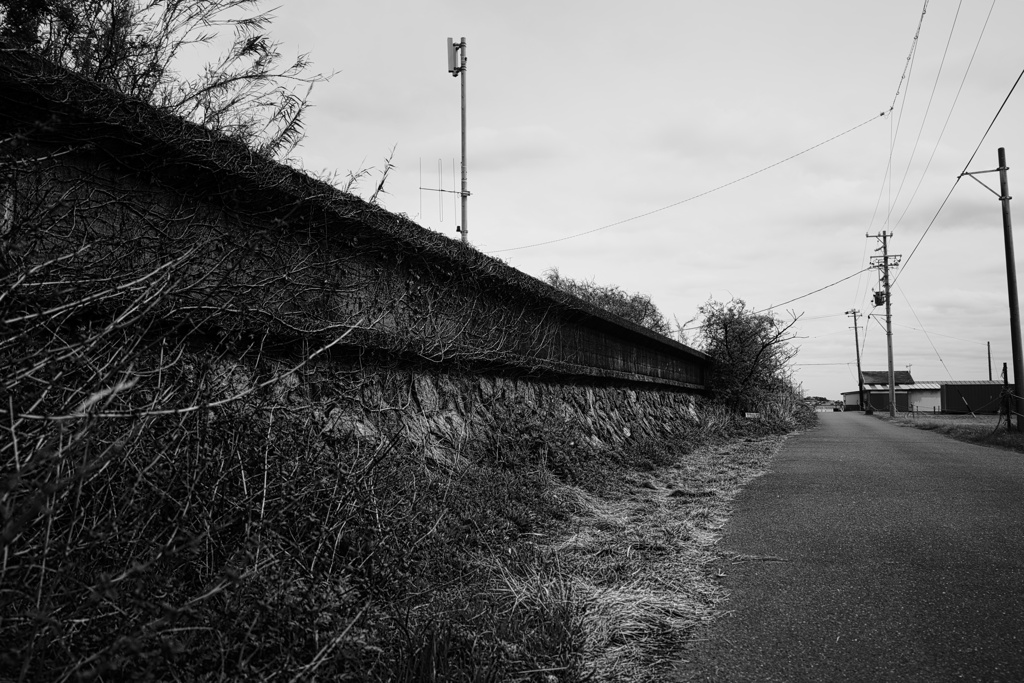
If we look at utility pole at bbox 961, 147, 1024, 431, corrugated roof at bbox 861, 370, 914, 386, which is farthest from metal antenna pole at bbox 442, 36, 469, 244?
corrugated roof at bbox 861, 370, 914, 386

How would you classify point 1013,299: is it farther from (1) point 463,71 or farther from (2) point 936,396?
(2) point 936,396

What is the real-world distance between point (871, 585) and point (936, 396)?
8313 cm

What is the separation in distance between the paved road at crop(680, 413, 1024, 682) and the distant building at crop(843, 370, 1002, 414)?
35.6 metres

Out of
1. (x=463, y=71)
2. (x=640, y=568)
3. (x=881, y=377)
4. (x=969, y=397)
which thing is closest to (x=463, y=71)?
(x=463, y=71)

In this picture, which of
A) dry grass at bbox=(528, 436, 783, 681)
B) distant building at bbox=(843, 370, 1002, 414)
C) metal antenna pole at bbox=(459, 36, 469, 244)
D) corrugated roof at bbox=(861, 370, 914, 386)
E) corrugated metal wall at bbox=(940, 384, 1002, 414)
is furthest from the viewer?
corrugated roof at bbox=(861, 370, 914, 386)

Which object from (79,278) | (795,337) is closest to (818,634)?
(79,278)

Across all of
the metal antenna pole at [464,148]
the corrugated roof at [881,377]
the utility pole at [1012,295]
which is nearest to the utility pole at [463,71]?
the metal antenna pole at [464,148]

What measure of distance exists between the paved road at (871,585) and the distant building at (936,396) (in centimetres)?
3559

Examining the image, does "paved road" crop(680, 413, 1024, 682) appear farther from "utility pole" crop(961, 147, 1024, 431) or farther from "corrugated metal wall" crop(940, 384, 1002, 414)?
"corrugated metal wall" crop(940, 384, 1002, 414)

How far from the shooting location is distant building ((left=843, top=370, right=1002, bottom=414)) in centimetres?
5134

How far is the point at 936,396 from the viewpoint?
241 feet

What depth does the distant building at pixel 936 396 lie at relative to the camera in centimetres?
5134

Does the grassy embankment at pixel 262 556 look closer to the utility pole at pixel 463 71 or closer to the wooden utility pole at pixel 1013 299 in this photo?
the utility pole at pixel 463 71

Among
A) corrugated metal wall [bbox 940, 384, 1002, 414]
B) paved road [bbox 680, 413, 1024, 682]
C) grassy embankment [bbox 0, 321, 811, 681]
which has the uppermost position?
corrugated metal wall [bbox 940, 384, 1002, 414]
